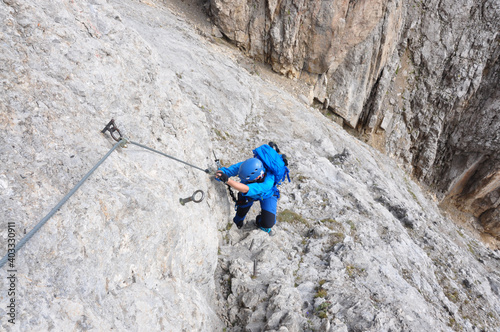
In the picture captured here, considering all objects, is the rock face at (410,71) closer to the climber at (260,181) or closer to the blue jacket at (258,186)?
the climber at (260,181)

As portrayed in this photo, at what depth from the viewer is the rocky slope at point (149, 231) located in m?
2.34

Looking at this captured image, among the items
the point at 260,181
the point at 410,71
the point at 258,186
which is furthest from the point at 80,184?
the point at 410,71

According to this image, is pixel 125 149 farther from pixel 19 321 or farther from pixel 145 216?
pixel 19 321

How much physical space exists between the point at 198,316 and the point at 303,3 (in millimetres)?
16873

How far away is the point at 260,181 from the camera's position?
5297 mm

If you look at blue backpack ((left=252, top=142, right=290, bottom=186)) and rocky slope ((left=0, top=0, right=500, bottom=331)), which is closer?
rocky slope ((left=0, top=0, right=500, bottom=331))

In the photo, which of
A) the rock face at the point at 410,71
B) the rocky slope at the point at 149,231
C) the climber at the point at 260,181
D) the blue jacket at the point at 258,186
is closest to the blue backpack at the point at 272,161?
the climber at the point at 260,181

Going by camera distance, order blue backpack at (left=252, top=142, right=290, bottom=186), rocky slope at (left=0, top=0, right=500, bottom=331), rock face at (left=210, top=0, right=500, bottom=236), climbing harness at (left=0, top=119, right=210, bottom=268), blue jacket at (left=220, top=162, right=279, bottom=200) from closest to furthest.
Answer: climbing harness at (left=0, top=119, right=210, bottom=268), rocky slope at (left=0, top=0, right=500, bottom=331), blue jacket at (left=220, top=162, right=279, bottom=200), blue backpack at (left=252, top=142, right=290, bottom=186), rock face at (left=210, top=0, right=500, bottom=236)

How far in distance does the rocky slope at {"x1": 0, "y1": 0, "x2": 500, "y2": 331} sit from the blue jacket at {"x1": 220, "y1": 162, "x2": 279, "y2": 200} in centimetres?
38

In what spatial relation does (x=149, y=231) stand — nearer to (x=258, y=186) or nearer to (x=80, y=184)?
(x=80, y=184)

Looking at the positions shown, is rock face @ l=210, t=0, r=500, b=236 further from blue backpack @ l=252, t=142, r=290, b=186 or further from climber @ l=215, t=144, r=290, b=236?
climber @ l=215, t=144, r=290, b=236

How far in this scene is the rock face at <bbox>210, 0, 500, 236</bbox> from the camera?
53.5 ft

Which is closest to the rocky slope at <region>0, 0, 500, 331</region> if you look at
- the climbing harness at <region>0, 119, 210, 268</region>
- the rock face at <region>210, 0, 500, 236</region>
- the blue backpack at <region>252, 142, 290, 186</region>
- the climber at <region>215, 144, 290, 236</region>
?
the climbing harness at <region>0, 119, 210, 268</region>

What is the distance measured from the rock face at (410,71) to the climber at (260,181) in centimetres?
1306
